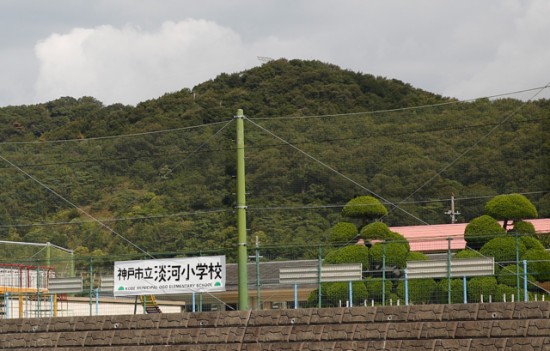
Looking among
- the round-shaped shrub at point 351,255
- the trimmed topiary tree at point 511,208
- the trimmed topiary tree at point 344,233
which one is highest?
the trimmed topiary tree at point 511,208

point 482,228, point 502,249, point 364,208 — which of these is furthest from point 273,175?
point 502,249

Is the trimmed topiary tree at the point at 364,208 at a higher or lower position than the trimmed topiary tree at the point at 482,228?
higher

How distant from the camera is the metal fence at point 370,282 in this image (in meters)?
18.5

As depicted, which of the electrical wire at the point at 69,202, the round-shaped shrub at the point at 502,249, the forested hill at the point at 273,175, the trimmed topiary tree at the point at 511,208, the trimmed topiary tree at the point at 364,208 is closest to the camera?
the round-shaped shrub at the point at 502,249

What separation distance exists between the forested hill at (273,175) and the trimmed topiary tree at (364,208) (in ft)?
2.78

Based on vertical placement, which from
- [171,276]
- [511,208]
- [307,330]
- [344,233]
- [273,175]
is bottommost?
[307,330]

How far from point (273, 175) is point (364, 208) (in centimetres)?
423

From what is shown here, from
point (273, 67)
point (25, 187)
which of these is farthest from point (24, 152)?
point (273, 67)

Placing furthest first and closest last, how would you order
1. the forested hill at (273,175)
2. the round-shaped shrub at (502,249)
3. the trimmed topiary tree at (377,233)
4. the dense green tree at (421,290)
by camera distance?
the forested hill at (273,175) < the trimmed topiary tree at (377,233) < the round-shaped shrub at (502,249) < the dense green tree at (421,290)

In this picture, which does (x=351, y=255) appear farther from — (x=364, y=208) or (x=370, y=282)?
(x=364, y=208)

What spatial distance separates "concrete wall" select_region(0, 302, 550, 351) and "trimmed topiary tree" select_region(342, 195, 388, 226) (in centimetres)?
733

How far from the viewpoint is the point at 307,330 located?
18.2 metres

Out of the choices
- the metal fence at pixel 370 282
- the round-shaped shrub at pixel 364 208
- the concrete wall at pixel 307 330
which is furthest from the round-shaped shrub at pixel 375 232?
the concrete wall at pixel 307 330

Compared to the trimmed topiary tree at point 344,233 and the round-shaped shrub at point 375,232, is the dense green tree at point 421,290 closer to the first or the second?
the round-shaped shrub at point 375,232
